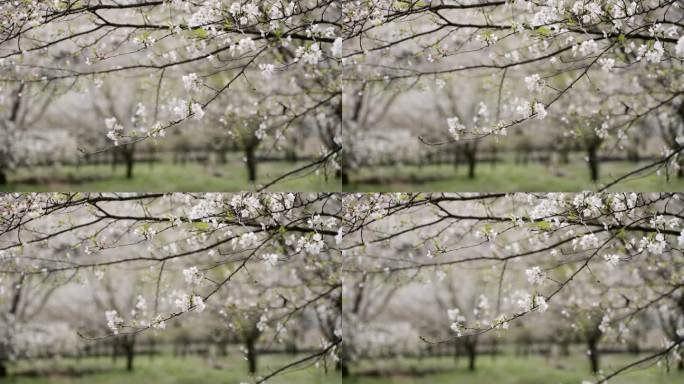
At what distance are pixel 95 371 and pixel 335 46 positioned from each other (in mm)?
1458

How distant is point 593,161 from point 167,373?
170cm

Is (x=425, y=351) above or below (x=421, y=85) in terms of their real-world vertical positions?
below

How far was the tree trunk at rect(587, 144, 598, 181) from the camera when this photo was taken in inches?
103

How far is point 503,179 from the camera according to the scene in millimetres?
2658

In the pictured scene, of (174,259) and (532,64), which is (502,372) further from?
(174,259)

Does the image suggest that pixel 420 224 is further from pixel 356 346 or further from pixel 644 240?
pixel 644 240

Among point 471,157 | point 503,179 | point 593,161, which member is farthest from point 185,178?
point 593,161

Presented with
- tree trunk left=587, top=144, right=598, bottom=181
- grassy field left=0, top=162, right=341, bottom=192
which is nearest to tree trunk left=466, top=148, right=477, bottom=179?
tree trunk left=587, top=144, right=598, bottom=181

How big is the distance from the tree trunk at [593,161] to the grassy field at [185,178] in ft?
3.10

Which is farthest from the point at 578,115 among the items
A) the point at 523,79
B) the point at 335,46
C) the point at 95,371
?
the point at 95,371

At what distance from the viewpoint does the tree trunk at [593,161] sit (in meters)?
2.62

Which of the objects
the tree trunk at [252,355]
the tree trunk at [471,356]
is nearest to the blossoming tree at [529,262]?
the tree trunk at [471,356]

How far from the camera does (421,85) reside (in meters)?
2.67

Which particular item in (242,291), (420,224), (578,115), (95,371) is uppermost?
(578,115)
